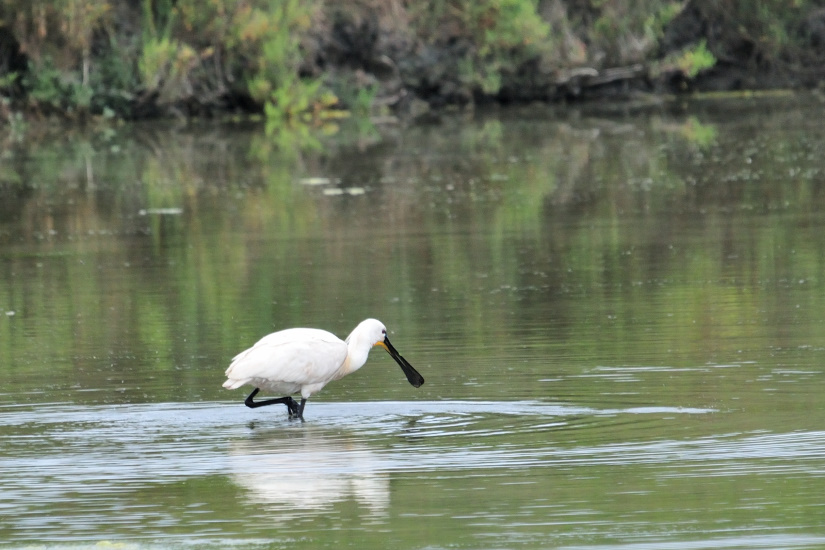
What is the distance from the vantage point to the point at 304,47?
49.5m

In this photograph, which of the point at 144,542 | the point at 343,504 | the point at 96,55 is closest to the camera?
the point at 144,542

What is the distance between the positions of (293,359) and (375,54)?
1677 inches

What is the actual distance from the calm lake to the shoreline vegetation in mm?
19978

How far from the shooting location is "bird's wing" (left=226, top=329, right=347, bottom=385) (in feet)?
31.7

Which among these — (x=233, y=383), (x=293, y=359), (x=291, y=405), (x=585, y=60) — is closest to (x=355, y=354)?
(x=291, y=405)

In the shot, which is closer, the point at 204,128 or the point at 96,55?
the point at 204,128

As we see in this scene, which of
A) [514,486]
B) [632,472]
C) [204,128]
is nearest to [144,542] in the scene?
[514,486]

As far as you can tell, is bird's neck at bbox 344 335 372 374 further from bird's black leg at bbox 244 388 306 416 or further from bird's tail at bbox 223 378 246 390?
bird's tail at bbox 223 378 246 390

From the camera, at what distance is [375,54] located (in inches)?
2040

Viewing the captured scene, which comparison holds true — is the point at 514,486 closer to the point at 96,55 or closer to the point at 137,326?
the point at 137,326

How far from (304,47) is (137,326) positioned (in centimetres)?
3673

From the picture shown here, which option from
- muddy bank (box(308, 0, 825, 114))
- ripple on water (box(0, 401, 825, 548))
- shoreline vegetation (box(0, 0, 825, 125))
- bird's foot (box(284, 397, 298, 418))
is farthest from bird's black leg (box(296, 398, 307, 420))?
muddy bank (box(308, 0, 825, 114))

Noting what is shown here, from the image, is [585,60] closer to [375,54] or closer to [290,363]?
[375,54]

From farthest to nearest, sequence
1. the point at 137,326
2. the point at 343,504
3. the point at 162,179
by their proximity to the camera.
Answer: the point at 162,179 < the point at 137,326 < the point at 343,504
